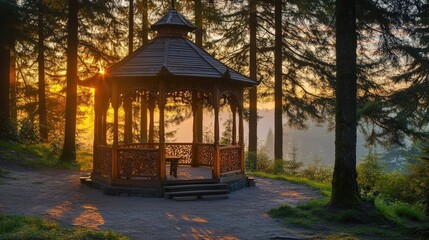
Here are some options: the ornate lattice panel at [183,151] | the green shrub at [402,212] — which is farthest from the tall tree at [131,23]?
the green shrub at [402,212]

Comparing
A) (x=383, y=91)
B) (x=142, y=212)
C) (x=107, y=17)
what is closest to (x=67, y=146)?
(x=107, y=17)

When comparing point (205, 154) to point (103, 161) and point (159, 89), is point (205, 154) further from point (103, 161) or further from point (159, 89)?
point (159, 89)

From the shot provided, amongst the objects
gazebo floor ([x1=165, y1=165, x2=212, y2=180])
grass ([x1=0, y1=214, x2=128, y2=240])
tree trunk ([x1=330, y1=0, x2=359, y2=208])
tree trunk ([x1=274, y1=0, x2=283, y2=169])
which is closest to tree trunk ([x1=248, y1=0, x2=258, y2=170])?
tree trunk ([x1=274, y1=0, x2=283, y2=169])

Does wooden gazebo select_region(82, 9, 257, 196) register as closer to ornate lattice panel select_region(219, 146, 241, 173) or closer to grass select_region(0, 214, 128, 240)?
ornate lattice panel select_region(219, 146, 241, 173)

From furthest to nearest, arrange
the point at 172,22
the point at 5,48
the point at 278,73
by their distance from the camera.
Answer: the point at 5,48 < the point at 278,73 < the point at 172,22

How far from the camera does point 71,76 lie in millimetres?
19844

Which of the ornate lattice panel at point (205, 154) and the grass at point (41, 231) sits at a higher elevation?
the ornate lattice panel at point (205, 154)

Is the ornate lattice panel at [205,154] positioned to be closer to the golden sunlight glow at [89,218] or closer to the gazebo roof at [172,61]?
the gazebo roof at [172,61]

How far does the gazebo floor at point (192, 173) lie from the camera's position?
15.6 m

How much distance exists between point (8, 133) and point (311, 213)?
18458mm

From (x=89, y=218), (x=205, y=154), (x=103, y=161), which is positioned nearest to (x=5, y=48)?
(x=103, y=161)

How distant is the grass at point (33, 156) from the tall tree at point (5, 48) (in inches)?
56.6

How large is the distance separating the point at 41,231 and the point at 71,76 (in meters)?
12.9

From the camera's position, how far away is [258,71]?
24625mm
